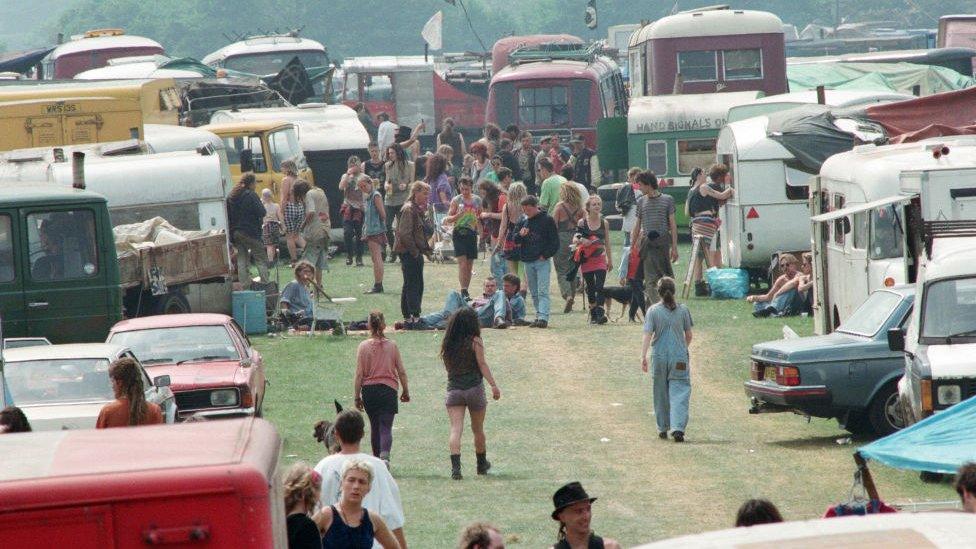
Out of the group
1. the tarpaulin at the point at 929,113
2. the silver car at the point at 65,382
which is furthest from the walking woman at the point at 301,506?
the tarpaulin at the point at 929,113

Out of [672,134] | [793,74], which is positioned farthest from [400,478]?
[793,74]

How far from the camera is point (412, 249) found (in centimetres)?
2152

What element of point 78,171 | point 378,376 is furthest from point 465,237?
point 378,376

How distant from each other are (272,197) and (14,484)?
23.2 metres

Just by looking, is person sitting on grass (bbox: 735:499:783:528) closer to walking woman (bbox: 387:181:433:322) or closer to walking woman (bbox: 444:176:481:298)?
walking woman (bbox: 387:181:433:322)

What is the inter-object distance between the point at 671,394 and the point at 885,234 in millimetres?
3477

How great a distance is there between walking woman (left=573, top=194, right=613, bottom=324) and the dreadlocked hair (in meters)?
11.1

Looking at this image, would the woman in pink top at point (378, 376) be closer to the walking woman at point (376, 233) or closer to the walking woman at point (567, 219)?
the walking woman at point (567, 219)

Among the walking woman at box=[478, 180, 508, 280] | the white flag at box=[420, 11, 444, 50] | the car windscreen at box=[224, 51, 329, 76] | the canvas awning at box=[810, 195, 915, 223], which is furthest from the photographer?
the white flag at box=[420, 11, 444, 50]

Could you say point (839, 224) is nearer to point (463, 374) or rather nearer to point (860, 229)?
point (860, 229)

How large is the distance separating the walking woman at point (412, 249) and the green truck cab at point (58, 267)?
184 inches

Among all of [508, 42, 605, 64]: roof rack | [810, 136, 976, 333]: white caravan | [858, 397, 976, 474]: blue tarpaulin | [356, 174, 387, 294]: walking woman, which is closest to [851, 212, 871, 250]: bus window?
[810, 136, 976, 333]: white caravan

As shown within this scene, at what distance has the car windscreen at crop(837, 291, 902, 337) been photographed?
49.7ft

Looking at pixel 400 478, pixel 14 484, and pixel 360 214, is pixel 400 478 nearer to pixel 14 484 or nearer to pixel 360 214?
pixel 14 484
